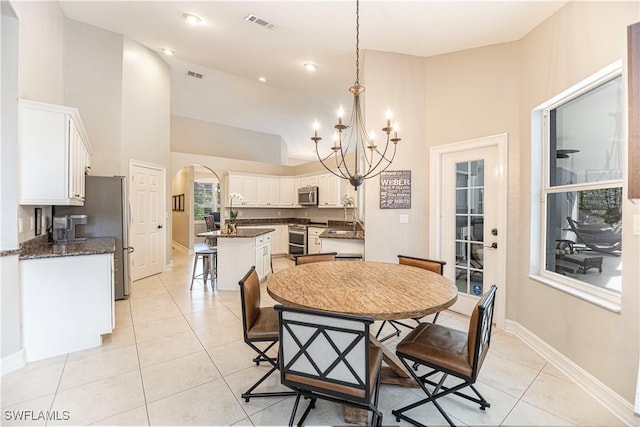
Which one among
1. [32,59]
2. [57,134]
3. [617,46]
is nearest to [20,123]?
[57,134]

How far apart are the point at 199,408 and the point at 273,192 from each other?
6348 mm

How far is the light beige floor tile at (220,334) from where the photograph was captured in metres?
2.74

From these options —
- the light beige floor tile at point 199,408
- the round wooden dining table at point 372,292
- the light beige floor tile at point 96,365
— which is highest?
the round wooden dining table at point 372,292

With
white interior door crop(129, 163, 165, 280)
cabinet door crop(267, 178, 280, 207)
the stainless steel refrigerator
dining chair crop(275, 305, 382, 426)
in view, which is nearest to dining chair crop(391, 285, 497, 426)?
dining chair crop(275, 305, 382, 426)

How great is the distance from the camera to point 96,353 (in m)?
2.50

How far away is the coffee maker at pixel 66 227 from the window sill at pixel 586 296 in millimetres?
4902

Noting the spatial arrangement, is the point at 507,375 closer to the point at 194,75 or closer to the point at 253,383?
the point at 253,383

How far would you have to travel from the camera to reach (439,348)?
1727 millimetres

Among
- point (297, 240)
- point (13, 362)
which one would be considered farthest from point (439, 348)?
point (297, 240)

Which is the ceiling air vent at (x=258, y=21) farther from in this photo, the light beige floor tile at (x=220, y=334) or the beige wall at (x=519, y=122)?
the light beige floor tile at (x=220, y=334)

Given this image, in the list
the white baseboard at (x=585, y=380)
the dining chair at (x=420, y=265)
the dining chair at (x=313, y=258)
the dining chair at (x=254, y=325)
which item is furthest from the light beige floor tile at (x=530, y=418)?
the dining chair at (x=313, y=258)

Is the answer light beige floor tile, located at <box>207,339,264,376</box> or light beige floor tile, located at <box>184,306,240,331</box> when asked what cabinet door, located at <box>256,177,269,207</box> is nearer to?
light beige floor tile, located at <box>184,306,240,331</box>

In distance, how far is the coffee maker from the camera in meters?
3.13

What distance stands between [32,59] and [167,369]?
3.28m
